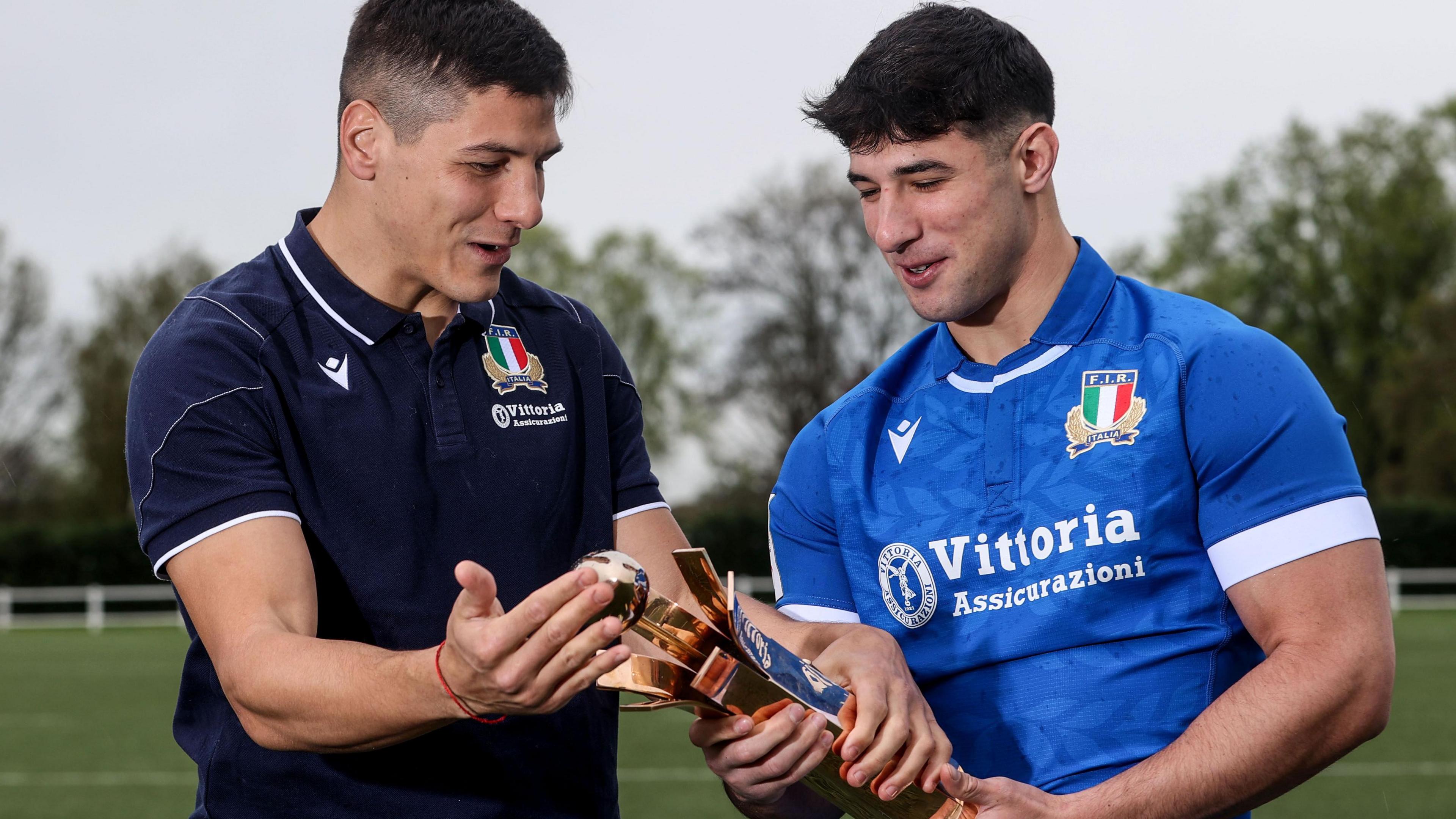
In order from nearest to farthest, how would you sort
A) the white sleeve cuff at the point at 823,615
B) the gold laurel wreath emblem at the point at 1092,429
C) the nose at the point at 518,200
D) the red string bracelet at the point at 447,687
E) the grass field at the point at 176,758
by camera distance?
1. the red string bracelet at the point at 447,687
2. the gold laurel wreath emblem at the point at 1092,429
3. the nose at the point at 518,200
4. the white sleeve cuff at the point at 823,615
5. the grass field at the point at 176,758

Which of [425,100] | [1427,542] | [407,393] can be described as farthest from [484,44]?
[1427,542]

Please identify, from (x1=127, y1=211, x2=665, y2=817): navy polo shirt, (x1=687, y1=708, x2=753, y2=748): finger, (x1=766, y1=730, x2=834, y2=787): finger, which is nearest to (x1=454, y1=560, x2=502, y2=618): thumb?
(x1=687, y1=708, x2=753, y2=748): finger

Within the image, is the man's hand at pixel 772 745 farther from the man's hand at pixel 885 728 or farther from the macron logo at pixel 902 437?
the macron logo at pixel 902 437

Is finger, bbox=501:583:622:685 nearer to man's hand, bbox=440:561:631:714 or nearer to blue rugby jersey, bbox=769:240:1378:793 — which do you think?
man's hand, bbox=440:561:631:714

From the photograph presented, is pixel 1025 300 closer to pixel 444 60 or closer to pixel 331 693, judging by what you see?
pixel 444 60

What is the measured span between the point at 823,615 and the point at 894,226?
2.83 feet

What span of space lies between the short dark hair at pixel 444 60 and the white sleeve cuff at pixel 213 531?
814 millimetres

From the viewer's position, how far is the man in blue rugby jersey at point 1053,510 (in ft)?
8.02

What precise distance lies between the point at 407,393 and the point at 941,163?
119cm

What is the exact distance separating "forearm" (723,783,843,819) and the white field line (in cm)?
779

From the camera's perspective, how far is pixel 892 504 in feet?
9.59

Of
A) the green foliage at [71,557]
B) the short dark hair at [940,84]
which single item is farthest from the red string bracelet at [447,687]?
the green foliage at [71,557]

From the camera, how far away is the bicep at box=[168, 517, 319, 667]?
2.39 meters

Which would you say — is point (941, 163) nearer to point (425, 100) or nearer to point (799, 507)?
point (799, 507)
